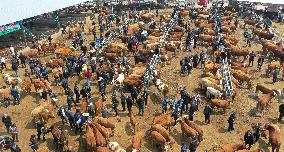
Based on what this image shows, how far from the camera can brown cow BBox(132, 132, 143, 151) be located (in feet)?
73.0

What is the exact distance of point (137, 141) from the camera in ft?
73.7

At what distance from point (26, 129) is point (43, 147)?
3.74 metres

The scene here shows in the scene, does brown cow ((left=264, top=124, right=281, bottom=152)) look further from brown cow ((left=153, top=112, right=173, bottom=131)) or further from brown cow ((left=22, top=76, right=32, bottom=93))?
brown cow ((left=22, top=76, right=32, bottom=93))

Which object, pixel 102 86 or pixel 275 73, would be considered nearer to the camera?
pixel 102 86

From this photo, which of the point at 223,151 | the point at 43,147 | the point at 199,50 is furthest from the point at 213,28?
the point at 43,147

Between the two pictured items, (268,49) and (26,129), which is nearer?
(26,129)

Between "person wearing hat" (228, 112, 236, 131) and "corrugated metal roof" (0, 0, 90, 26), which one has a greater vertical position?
"corrugated metal roof" (0, 0, 90, 26)

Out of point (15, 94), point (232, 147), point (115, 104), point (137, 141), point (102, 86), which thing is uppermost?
point (15, 94)

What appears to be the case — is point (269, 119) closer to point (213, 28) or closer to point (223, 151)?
point (223, 151)

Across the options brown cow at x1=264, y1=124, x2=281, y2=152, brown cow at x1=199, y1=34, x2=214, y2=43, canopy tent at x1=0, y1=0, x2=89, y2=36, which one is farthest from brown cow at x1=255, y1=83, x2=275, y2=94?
canopy tent at x1=0, y1=0, x2=89, y2=36

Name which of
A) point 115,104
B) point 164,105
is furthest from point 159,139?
point 115,104

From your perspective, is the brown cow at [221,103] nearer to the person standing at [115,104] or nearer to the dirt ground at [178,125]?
the dirt ground at [178,125]

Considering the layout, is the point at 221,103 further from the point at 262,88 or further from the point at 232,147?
the point at 232,147

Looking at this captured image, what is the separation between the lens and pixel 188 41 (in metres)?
40.9
